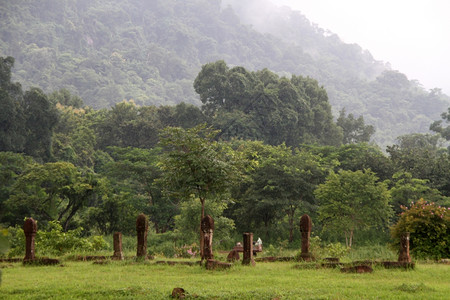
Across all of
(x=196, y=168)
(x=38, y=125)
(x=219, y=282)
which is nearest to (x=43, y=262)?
(x=196, y=168)

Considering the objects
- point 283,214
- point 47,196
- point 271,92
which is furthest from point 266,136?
point 47,196

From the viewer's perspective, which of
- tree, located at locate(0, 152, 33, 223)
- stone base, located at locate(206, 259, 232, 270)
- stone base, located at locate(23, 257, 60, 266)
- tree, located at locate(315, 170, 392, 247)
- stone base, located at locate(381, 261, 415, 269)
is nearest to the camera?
stone base, located at locate(381, 261, 415, 269)

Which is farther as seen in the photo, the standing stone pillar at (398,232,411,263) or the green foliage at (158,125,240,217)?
the green foliage at (158,125,240,217)

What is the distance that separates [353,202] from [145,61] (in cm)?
12955

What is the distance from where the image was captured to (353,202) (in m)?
25.5

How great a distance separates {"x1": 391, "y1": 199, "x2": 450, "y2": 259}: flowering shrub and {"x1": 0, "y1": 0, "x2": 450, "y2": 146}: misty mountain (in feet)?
310

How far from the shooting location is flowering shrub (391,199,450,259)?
46.0 feet

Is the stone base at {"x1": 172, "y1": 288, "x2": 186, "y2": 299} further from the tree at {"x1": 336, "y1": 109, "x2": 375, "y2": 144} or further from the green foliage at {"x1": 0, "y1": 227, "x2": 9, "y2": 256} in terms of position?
the tree at {"x1": 336, "y1": 109, "x2": 375, "y2": 144}

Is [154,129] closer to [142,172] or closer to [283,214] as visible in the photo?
[142,172]

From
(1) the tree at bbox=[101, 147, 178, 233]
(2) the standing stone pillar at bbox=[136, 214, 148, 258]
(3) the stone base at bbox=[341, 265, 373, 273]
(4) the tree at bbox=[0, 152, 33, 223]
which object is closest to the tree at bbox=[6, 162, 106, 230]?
(4) the tree at bbox=[0, 152, 33, 223]

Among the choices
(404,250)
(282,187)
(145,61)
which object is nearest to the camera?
(404,250)

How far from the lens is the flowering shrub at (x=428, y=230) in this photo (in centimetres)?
1402

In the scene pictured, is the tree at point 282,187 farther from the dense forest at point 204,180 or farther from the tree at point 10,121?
the tree at point 10,121

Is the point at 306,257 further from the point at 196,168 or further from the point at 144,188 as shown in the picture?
the point at 144,188
